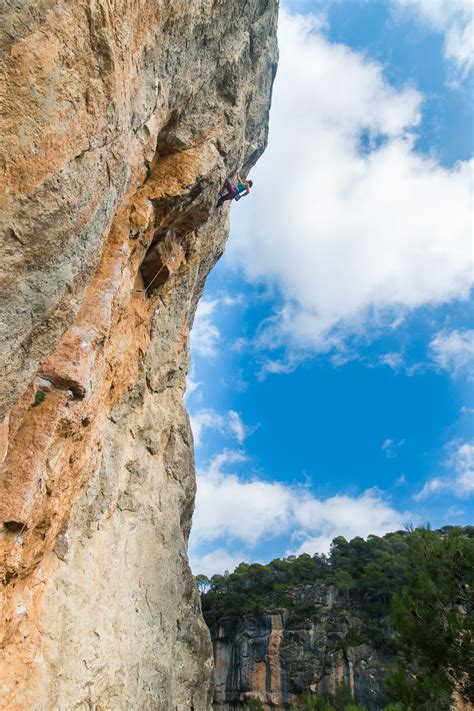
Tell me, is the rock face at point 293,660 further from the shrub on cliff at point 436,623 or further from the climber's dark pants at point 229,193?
the climber's dark pants at point 229,193

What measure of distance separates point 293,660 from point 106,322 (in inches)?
1651

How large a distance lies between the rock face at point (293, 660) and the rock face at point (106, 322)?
29913 millimetres

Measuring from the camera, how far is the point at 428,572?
47.3ft

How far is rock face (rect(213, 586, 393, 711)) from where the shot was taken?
38.8 metres

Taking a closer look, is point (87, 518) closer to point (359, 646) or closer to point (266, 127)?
point (266, 127)

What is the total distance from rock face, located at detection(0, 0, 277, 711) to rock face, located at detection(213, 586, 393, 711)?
1178 inches

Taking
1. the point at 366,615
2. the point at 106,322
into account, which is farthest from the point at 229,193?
the point at 366,615

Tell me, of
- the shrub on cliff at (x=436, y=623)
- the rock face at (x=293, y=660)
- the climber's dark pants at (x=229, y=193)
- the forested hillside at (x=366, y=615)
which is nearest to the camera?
the shrub on cliff at (x=436, y=623)

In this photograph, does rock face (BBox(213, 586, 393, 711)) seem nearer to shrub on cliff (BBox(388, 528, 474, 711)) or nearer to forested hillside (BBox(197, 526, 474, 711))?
forested hillside (BBox(197, 526, 474, 711))

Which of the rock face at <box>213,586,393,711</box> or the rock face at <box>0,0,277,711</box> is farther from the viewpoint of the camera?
the rock face at <box>213,586,393,711</box>

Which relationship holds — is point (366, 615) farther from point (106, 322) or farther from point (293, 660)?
point (106, 322)

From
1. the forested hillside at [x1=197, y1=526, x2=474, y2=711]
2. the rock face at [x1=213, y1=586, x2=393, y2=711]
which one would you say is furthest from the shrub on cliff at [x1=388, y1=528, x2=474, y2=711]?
the rock face at [x1=213, y1=586, x2=393, y2=711]

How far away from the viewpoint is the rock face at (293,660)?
3878 cm

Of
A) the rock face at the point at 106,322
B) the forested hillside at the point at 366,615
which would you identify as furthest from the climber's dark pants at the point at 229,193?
the forested hillside at the point at 366,615
